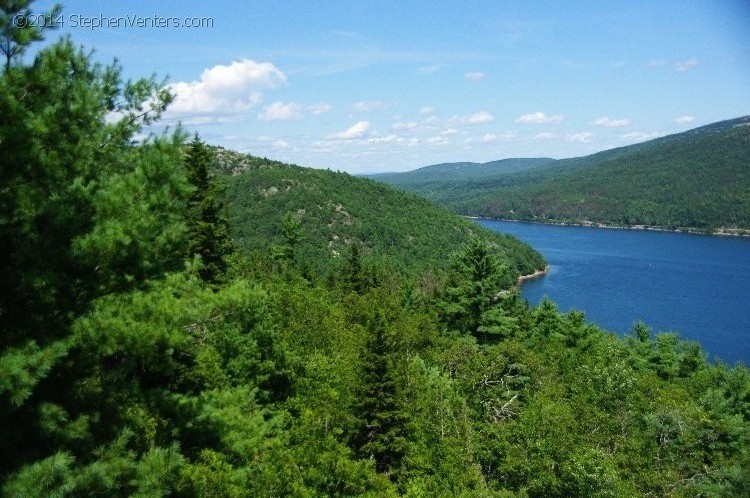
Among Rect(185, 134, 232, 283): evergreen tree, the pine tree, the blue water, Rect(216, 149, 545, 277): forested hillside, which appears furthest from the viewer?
Rect(216, 149, 545, 277): forested hillside

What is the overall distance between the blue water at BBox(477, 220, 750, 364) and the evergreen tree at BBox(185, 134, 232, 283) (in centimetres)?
6081

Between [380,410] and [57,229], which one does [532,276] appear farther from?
[57,229]

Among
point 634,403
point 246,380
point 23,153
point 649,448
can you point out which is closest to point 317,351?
point 246,380

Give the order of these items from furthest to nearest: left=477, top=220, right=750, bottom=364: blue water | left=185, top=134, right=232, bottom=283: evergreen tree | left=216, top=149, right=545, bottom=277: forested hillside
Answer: left=216, top=149, right=545, bottom=277: forested hillside, left=477, top=220, right=750, bottom=364: blue water, left=185, top=134, right=232, bottom=283: evergreen tree

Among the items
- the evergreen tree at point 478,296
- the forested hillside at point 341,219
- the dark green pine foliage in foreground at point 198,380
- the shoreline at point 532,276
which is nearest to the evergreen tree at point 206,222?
the dark green pine foliage in foreground at point 198,380

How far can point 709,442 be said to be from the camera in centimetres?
2377

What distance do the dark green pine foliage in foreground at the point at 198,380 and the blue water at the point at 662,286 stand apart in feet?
177

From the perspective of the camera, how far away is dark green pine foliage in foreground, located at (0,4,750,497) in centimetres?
575

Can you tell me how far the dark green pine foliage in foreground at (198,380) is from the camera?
5.75 m

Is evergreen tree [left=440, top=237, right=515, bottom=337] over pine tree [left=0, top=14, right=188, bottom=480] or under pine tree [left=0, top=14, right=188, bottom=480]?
under

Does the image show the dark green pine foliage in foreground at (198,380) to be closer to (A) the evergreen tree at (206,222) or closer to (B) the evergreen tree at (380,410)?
(B) the evergreen tree at (380,410)

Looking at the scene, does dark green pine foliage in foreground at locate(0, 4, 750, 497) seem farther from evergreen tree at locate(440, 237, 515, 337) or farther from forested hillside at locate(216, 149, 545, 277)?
forested hillside at locate(216, 149, 545, 277)

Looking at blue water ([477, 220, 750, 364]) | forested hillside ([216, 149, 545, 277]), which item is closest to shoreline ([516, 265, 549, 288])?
forested hillside ([216, 149, 545, 277])

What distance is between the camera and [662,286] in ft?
356
